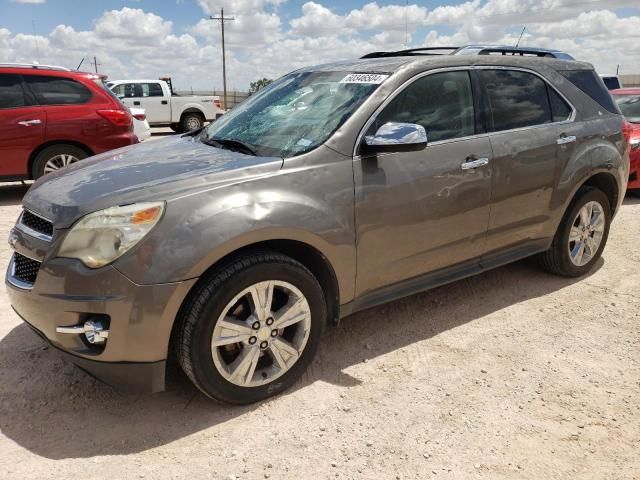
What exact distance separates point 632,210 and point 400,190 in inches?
206

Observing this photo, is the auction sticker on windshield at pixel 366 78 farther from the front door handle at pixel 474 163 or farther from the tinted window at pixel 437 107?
the front door handle at pixel 474 163

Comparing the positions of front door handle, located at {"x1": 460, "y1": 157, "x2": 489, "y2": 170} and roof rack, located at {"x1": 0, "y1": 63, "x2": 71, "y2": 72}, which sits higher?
roof rack, located at {"x1": 0, "y1": 63, "x2": 71, "y2": 72}

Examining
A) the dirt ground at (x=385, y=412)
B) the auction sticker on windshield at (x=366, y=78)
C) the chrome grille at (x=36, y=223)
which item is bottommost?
the dirt ground at (x=385, y=412)

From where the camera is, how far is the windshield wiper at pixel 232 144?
3.11 meters

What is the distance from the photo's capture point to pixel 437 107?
3.42 meters

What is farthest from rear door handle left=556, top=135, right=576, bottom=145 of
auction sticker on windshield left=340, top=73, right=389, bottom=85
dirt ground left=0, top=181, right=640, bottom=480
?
auction sticker on windshield left=340, top=73, right=389, bottom=85

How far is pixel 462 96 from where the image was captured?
354 cm

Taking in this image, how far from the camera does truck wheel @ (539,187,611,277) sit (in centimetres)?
430

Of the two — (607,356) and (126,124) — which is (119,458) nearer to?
(607,356)

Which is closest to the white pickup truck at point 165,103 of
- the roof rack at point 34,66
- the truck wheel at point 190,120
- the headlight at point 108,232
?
the truck wheel at point 190,120

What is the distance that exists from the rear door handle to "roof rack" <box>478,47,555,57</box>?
0.76 metres

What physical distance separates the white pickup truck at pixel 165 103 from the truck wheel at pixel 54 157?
35.5 feet

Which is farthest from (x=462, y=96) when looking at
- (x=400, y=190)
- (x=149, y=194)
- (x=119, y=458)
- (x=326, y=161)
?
(x=119, y=458)

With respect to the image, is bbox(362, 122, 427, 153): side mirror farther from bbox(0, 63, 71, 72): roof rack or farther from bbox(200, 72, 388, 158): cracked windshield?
bbox(0, 63, 71, 72): roof rack
